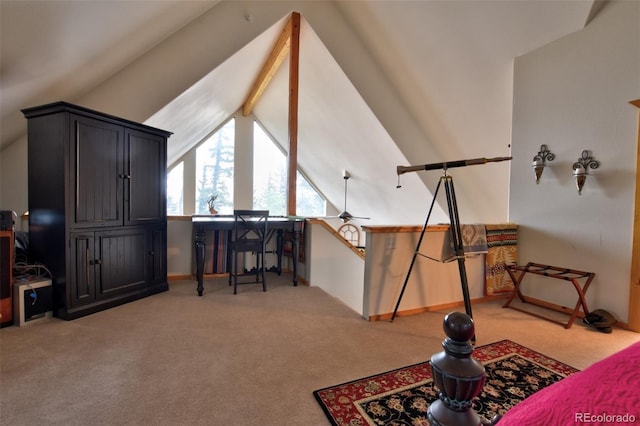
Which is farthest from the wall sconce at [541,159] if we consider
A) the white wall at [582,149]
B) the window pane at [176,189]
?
the window pane at [176,189]

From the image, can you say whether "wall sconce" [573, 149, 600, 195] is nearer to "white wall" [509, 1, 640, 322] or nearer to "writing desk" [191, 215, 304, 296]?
"white wall" [509, 1, 640, 322]

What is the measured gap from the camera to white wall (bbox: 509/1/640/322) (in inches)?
99.7

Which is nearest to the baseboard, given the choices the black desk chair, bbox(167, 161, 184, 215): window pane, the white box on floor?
the black desk chair

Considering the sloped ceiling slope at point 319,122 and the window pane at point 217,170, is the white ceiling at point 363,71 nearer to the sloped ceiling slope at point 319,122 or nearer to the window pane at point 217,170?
the sloped ceiling slope at point 319,122

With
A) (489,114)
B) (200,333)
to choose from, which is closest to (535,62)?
(489,114)

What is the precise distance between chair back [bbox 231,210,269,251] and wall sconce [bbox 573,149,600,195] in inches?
116

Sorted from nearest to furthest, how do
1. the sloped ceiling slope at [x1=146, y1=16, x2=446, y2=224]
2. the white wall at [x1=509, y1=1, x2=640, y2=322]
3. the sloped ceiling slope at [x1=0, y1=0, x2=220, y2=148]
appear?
the sloped ceiling slope at [x1=0, y1=0, x2=220, y2=148] < the white wall at [x1=509, y1=1, x2=640, y2=322] < the sloped ceiling slope at [x1=146, y1=16, x2=446, y2=224]

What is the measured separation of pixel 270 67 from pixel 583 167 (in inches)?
188

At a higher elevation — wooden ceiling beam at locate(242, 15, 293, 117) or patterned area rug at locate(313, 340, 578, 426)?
wooden ceiling beam at locate(242, 15, 293, 117)

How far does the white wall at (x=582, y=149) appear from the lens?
253 centimetres

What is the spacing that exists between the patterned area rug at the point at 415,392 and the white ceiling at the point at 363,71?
2.76 metres

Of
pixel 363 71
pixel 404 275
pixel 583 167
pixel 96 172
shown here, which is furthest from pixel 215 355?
pixel 363 71

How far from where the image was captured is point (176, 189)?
695 cm

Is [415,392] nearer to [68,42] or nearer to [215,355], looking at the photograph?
[215,355]
